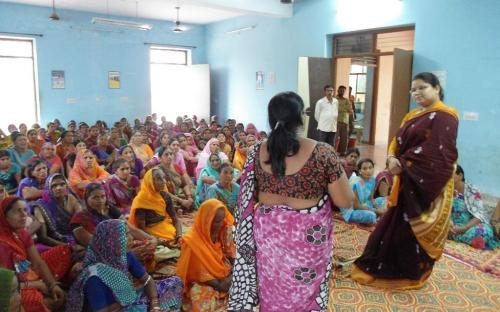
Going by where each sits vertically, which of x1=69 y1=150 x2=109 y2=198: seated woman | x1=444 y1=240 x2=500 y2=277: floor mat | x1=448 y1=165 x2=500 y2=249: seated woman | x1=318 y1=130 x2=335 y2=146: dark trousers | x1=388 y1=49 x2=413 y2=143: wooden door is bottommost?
x1=444 y1=240 x2=500 y2=277: floor mat

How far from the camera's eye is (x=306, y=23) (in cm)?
742

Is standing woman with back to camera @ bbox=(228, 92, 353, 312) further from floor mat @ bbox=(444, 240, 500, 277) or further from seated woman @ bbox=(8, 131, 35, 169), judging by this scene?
seated woman @ bbox=(8, 131, 35, 169)

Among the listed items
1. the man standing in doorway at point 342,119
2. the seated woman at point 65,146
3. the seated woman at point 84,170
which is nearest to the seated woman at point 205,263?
the seated woman at point 84,170

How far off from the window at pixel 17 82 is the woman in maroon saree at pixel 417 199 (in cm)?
811

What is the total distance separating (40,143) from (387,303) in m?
5.07

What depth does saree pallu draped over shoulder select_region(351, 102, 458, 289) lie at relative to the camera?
7.82ft

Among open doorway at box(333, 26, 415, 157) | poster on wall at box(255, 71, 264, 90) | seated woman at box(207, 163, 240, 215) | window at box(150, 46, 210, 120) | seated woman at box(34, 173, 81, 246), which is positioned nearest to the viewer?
seated woman at box(34, 173, 81, 246)

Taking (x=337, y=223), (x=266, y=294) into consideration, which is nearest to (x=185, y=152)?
(x=337, y=223)

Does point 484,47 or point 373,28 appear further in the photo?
point 373,28

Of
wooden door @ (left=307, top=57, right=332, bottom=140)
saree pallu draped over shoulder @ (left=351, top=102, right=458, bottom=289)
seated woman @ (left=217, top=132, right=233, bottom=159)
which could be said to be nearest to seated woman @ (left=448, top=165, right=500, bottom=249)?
saree pallu draped over shoulder @ (left=351, top=102, right=458, bottom=289)

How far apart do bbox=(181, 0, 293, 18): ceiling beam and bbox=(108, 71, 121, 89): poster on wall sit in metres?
3.52

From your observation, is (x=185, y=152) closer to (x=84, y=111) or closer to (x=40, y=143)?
(x=40, y=143)

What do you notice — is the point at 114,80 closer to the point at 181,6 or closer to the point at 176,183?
the point at 181,6

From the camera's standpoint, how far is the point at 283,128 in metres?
1.44
